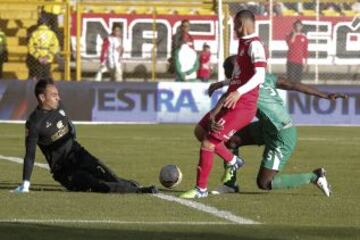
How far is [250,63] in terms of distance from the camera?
12.5m

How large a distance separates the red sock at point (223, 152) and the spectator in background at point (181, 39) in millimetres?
16506

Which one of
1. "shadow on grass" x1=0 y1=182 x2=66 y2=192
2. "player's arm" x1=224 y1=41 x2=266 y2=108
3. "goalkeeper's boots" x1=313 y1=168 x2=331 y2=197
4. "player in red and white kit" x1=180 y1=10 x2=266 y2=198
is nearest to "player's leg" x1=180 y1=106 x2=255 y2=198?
"player in red and white kit" x1=180 y1=10 x2=266 y2=198

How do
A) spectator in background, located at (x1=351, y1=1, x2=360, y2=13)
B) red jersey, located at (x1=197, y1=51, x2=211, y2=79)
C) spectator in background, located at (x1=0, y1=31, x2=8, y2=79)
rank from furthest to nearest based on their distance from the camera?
spectator in background, located at (x1=351, y1=1, x2=360, y2=13) < red jersey, located at (x1=197, y1=51, x2=211, y2=79) < spectator in background, located at (x1=0, y1=31, x2=8, y2=79)

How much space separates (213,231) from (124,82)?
61.3 feet

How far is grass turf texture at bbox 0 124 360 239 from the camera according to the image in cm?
995

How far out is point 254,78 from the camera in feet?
40.7

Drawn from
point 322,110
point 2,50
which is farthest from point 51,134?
point 2,50

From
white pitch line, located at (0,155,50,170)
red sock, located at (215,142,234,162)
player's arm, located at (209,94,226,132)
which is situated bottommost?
white pitch line, located at (0,155,50,170)

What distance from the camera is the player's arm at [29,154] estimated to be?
505 inches

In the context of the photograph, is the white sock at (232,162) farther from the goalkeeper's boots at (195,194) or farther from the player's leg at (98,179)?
the player's leg at (98,179)

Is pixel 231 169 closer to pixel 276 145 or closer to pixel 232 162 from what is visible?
pixel 232 162

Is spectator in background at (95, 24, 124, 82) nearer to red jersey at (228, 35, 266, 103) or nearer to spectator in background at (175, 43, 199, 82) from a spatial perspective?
spectator in background at (175, 43, 199, 82)

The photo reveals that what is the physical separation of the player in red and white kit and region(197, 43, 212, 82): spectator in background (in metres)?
17.5

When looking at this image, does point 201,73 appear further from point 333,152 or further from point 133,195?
point 133,195
